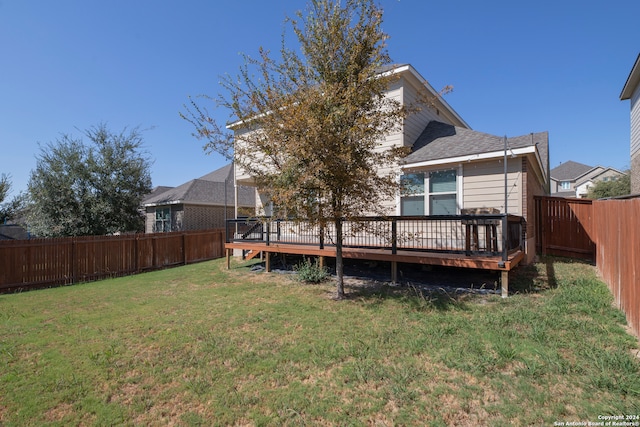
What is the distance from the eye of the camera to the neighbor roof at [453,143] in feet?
25.6

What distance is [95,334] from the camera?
464cm

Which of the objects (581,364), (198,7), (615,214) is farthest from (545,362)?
(198,7)

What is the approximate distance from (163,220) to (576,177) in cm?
5813

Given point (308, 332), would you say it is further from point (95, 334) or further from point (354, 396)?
point (95, 334)

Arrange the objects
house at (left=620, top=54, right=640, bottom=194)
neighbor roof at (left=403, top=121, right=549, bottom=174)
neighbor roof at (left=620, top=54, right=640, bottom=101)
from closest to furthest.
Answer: neighbor roof at (left=403, top=121, right=549, bottom=174), neighbor roof at (left=620, top=54, right=640, bottom=101), house at (left=620, top=54, right=640, bottom=194)

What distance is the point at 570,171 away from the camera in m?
48.2

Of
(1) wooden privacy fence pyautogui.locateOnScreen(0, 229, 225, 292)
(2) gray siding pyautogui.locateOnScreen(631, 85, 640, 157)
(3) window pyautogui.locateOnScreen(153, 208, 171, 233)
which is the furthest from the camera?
(3) window pyautogui.locateOnScreen(153, 208, 171, 233)

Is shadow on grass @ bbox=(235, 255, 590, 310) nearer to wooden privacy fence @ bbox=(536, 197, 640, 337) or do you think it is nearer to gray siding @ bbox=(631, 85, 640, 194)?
wooden privacy fence @ bbox=(536, 197, 640, 337)

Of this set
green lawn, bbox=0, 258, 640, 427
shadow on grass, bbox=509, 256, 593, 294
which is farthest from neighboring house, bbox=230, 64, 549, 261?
green lawn, bbox=0, 258, 640, 427

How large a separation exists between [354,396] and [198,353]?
2.19m

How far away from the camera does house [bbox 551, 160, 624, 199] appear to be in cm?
4150

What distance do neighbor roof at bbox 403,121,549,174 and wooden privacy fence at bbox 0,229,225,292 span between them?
34.8 feet

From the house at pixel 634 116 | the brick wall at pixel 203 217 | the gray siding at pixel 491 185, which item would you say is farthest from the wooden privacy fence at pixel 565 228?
the brick wall at pixel 203 217

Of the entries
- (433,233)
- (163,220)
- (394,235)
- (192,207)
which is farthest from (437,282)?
(163,220)
